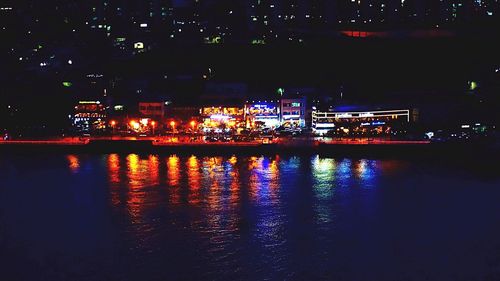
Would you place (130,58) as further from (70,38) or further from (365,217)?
(365,217)

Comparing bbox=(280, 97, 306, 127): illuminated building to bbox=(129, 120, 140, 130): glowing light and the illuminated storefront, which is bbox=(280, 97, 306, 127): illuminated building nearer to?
the illuminated storefront

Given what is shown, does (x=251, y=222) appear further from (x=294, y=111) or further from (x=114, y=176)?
(x=294, y=111)

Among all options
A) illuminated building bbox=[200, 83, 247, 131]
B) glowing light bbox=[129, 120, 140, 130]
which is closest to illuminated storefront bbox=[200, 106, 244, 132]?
illuminated building bbox=[200, 83, 247, 131]

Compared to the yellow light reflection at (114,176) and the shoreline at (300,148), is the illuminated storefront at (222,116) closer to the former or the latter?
the shoreline at (300,148)

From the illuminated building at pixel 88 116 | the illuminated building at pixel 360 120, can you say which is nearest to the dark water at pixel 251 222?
the illuminated building at pixel 360 120

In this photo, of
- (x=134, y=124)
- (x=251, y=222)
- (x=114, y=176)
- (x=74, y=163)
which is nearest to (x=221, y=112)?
(x=134, y=124)

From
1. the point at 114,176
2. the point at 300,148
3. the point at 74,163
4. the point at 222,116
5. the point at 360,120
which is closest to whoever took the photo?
the point at 114,176
